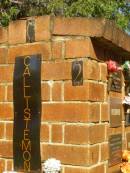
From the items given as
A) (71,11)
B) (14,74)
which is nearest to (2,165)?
(14,74)

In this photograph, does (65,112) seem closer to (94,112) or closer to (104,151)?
(94,112)

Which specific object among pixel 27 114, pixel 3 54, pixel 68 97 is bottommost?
pixel 27 114

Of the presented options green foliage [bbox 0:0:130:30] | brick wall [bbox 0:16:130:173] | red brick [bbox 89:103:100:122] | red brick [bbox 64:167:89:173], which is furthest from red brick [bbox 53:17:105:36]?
green foliage [bbox 0:0:130:30]

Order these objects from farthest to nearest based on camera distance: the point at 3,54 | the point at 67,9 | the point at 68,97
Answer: the point at 67,9
the point at 3,54
the point at 68,97

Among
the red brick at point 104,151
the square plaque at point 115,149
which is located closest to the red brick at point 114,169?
the square plaque at point 115,149

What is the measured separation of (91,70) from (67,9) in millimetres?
8775

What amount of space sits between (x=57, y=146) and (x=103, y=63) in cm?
62

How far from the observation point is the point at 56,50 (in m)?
3.00

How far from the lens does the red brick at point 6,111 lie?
123 inches

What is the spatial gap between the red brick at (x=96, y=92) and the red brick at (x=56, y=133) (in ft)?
0.89

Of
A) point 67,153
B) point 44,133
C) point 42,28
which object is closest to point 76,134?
point 67,153

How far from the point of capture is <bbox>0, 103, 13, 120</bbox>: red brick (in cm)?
313

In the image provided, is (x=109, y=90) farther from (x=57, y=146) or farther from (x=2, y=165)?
(x=2, y=165)

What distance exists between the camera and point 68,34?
2953 millimetres
